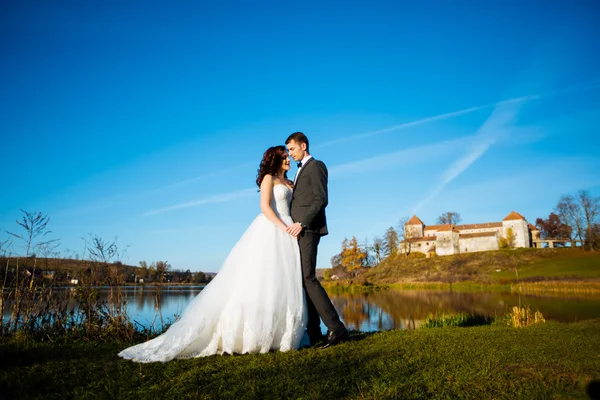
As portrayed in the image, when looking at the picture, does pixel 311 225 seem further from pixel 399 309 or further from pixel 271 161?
pixel 399 309

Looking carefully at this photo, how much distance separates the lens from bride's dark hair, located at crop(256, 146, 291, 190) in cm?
476

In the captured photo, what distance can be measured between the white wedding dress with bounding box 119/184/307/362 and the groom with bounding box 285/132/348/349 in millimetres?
203

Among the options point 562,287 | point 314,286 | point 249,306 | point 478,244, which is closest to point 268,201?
point 314,286

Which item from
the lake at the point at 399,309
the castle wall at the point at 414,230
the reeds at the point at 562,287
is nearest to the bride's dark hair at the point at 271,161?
the lake at the point at 399,309

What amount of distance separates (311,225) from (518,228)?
72300 mm

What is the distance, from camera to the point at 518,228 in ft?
214

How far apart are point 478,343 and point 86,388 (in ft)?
14.0

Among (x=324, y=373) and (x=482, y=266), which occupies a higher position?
(x=324, y=373)

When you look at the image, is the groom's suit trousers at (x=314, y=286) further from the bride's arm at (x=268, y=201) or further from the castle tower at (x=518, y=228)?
the castle tower at (x=518, y=228)

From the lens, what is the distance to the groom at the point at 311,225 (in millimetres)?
4371

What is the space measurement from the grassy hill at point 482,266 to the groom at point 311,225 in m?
37.7

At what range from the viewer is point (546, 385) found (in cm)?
273

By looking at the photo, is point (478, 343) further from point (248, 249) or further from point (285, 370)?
point (248, 249)

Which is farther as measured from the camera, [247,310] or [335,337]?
[335,337]
